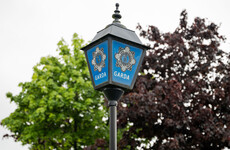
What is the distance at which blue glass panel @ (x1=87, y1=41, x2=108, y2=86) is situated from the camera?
4457 mm

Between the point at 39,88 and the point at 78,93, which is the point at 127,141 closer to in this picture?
the point at 78,93

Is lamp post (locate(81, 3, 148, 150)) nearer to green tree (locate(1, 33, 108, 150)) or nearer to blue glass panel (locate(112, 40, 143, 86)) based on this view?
blue glass panel (locate(112, 40, 143, 86))

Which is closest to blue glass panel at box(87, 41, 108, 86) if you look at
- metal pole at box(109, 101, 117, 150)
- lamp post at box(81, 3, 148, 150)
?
lamp post at box(81, 3, 148, 150)

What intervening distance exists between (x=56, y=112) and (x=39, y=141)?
3.97 metres

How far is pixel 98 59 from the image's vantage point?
4.62 metres

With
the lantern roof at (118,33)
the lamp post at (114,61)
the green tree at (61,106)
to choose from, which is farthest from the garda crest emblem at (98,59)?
the green tree at (61,106)

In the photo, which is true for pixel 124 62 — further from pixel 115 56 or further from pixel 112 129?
pixel 112 129

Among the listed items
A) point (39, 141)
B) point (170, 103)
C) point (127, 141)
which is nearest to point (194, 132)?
point (170, 103)

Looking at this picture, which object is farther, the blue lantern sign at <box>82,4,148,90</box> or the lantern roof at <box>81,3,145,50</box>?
the lantern roof at <box>81,3,145,50</box>

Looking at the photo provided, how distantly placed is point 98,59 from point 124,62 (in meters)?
0.39

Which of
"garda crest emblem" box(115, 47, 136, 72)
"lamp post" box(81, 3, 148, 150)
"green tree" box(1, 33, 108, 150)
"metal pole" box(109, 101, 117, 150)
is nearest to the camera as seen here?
"metal pole" box(109, 101, 117, 150)

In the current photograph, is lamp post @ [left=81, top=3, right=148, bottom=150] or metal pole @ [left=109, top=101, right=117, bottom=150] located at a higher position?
lamp post @ [left=81, top=3, right=148, bottom=150]

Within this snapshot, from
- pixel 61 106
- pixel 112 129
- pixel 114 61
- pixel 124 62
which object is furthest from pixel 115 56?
pixel 61 106

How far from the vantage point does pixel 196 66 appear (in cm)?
1570
